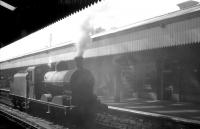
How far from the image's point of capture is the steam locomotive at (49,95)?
10808 mm

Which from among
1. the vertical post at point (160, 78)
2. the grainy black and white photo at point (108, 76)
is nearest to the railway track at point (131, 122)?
the grainy black and white photo at point (108, 76)

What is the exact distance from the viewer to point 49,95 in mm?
12727

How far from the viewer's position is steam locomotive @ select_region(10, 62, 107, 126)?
35.5 ft

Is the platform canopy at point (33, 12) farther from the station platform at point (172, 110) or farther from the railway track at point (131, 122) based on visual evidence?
the station platform at point (172, 110)

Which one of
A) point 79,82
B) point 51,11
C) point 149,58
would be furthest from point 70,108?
point 149,58

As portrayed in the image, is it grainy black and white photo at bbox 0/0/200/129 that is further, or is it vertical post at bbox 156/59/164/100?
vertical post at bbox 156/59/164/100

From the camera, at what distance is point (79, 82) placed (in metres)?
Result: 11.1

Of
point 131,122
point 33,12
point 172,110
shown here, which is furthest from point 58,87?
point 172,110

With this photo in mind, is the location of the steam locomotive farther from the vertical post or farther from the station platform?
the vertical post

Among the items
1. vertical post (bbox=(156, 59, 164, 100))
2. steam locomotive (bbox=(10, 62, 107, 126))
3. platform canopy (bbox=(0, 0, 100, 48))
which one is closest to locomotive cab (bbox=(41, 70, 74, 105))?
steam locomotive (bbox=(10, 62, 107, 126))

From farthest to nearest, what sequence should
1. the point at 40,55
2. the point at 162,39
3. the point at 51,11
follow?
the point at 40,55
the point at 162,39
the point at 51,11

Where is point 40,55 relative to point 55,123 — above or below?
above

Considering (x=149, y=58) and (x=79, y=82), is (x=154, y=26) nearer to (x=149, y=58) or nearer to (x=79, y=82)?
(x=149, y=58)

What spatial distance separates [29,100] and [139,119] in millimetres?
6370
